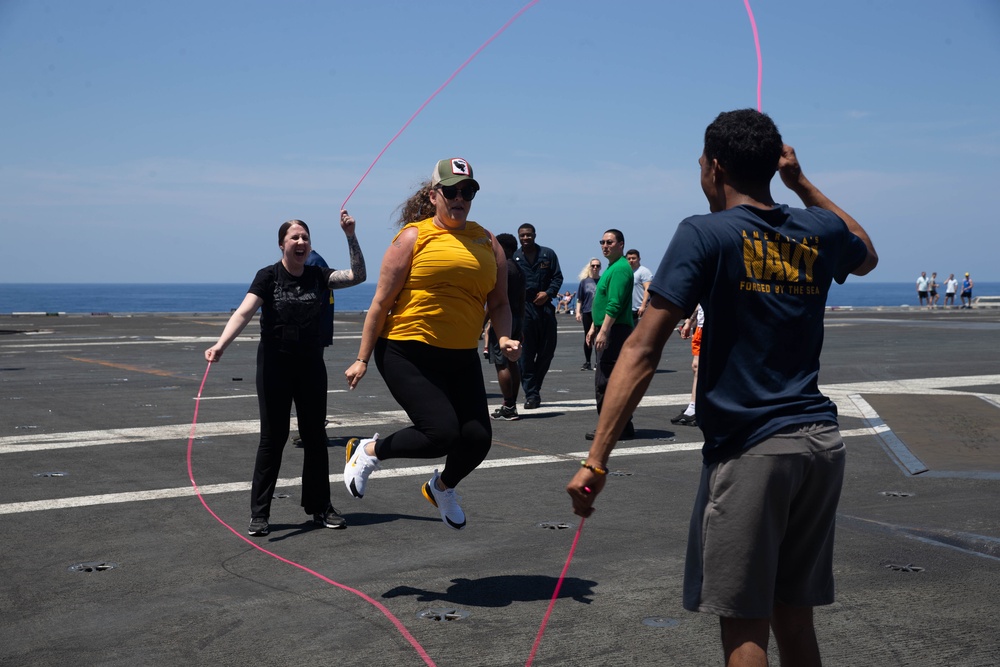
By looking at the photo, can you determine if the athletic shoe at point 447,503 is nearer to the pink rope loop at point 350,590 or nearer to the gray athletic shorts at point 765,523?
the pink rope loop at point 350,590

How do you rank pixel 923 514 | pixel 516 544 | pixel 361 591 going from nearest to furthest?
pixel 361 591 → pixel 516 544 → pixel 923 514

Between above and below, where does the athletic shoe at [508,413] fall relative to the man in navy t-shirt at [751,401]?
below

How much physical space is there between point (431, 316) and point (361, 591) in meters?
1.34

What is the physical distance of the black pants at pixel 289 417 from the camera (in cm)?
607

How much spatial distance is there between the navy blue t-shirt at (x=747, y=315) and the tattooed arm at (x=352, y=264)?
3536 mm

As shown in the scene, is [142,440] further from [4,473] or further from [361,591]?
[361,591]

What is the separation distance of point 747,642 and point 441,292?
2.73 metres

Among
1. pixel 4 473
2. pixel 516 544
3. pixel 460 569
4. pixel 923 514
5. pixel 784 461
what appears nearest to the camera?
pixel 784 461

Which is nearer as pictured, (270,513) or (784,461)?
(784,461)

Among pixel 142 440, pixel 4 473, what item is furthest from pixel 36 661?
pixel 142 440

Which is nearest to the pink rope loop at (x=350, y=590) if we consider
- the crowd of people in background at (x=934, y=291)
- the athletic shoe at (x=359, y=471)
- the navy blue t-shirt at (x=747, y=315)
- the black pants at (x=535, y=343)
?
the athletic shoe at (x=359, y=471)

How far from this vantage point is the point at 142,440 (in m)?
9.33

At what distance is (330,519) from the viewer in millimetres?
6090

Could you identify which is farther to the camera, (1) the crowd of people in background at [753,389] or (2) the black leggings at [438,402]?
A: (2) the black leggings at [438,402]
